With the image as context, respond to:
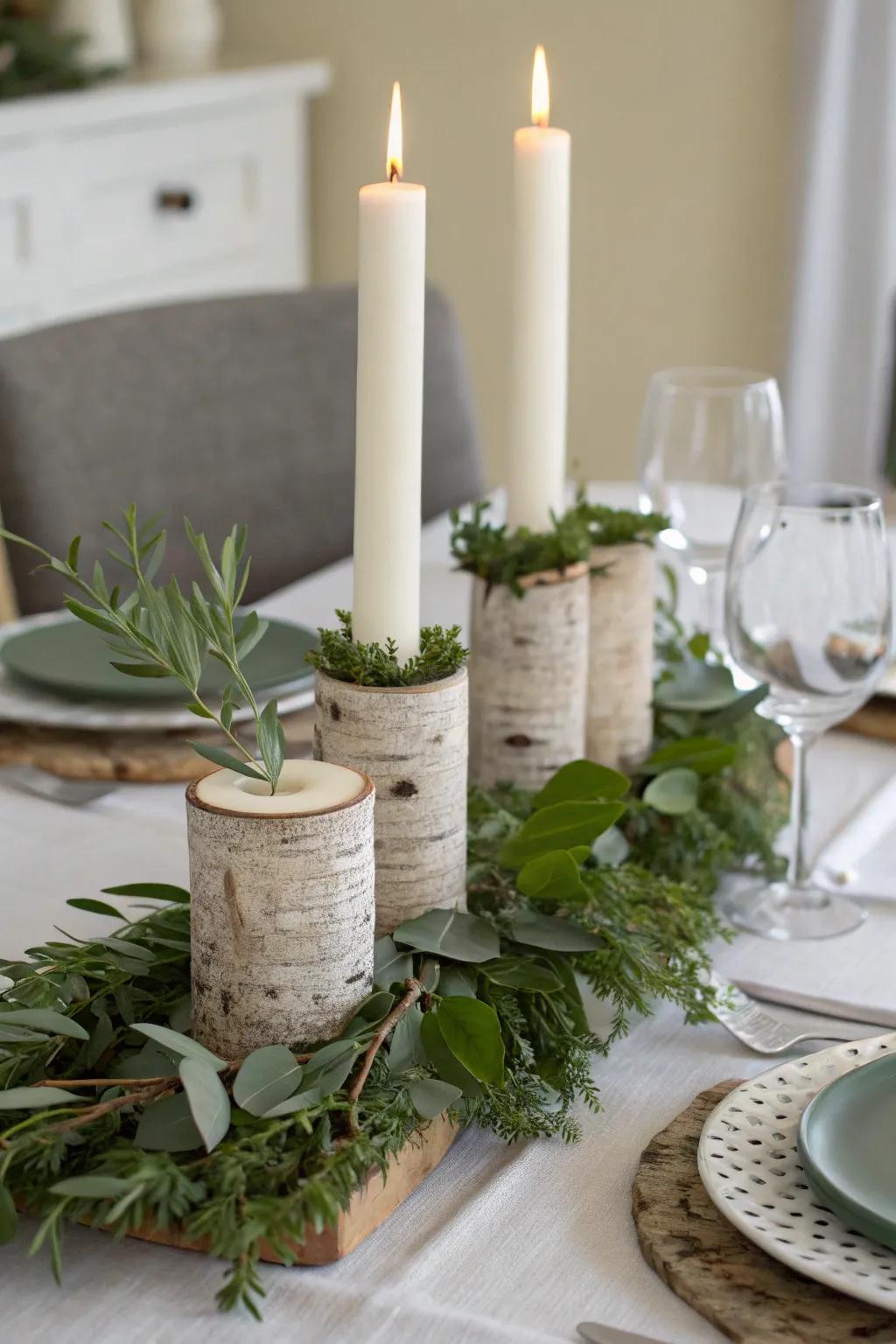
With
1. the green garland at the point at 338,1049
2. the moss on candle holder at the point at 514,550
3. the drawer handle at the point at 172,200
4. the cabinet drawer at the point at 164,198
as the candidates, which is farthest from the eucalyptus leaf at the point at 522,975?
the drawer handle at the point at 172,200

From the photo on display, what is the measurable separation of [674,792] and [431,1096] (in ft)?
1.02

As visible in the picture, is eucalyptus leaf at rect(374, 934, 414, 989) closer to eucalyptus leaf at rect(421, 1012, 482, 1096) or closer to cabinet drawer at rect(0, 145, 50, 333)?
eucalyptus leaf at rect(421, 1012, 482, 1096)

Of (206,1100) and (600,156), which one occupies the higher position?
(600,156)

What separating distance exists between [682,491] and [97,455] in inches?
27.4

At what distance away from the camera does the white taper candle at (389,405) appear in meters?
0.58

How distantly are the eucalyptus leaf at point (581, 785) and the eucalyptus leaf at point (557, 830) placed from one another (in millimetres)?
20

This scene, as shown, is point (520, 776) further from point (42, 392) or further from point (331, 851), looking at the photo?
point (42, 392)

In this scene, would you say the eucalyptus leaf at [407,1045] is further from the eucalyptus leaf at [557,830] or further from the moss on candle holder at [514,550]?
the moss on candle holder at [514,550]

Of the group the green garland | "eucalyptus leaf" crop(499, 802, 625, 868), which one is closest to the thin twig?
the green garland

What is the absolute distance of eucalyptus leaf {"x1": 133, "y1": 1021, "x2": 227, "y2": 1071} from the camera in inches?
19.5

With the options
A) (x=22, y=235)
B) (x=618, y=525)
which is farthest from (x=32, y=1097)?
(x=22, y=235)

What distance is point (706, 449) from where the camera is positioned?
1.02 m

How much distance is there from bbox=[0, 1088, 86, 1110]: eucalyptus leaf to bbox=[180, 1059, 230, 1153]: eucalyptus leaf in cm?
4

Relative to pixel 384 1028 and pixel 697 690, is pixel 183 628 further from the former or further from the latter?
pixel 697 690
